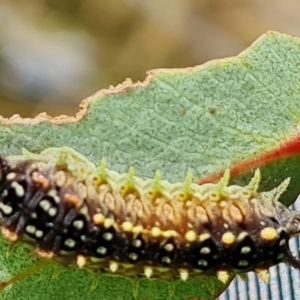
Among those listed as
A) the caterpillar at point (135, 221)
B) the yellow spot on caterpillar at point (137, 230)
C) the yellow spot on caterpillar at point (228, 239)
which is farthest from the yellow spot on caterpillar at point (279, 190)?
the yellow spot on caterpillar at point (137, 230)

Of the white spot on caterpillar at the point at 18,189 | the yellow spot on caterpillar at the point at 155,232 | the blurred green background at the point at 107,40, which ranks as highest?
the blurred green background at the point at 107,40

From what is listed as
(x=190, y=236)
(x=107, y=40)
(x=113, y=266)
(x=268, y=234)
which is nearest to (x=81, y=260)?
(x=113, y=266)

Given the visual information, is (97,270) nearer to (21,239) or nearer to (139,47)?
(21,239)

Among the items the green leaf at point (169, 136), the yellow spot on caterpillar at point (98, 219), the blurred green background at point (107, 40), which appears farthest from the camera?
the blurred green background at point (107, 40)

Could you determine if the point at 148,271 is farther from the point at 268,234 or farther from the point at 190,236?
the point at 268,234

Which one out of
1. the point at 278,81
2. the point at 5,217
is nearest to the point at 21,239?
the point at 5,217

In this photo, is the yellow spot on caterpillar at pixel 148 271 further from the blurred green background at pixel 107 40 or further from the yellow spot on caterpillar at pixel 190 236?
the blurred green background at pixel 107 40
